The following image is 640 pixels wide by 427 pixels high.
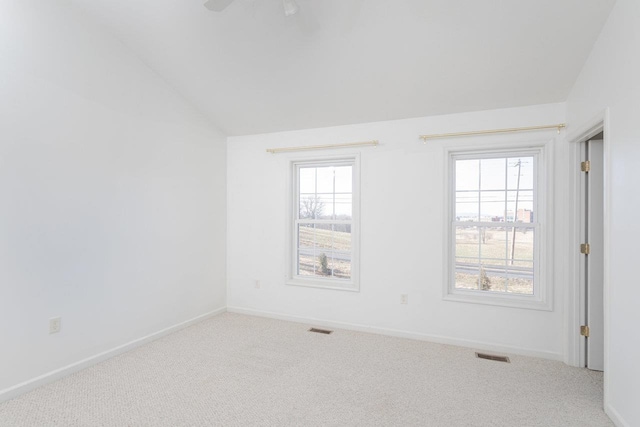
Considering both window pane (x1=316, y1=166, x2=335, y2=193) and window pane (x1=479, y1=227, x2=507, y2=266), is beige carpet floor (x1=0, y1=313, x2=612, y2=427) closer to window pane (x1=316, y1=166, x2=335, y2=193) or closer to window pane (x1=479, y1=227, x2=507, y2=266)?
window pane (x1=479, y1=227, x2=507, y2=266)

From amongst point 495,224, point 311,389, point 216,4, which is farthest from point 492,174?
point 216,4

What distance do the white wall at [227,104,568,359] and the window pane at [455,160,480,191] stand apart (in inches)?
8.9

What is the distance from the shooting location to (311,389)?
2521mm

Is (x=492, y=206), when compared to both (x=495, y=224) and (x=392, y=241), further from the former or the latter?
(x=392, y=241)

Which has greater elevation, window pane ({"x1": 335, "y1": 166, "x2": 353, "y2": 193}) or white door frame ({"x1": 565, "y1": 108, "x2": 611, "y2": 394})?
window pane ({"x1": 335, "y1": 166, "x2": 353, "y2": 193})

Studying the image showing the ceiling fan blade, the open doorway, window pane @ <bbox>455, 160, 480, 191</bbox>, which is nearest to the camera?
the ceiling fan blade

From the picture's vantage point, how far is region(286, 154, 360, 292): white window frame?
151 inches

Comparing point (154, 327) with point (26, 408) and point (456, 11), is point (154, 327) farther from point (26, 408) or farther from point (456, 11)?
point (456, 11)

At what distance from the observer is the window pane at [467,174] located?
3.49 meters

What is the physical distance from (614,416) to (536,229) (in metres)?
1.61

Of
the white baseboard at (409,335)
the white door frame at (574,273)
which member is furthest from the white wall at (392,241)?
the white door frame at (574,273)

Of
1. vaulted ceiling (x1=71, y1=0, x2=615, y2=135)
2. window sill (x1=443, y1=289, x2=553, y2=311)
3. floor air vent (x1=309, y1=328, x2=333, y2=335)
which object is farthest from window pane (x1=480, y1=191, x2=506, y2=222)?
floor air vent (x1=309, y1=328, x2=333, y2=335)

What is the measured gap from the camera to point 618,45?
2.16 metres

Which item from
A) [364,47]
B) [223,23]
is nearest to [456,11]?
[364,47]
